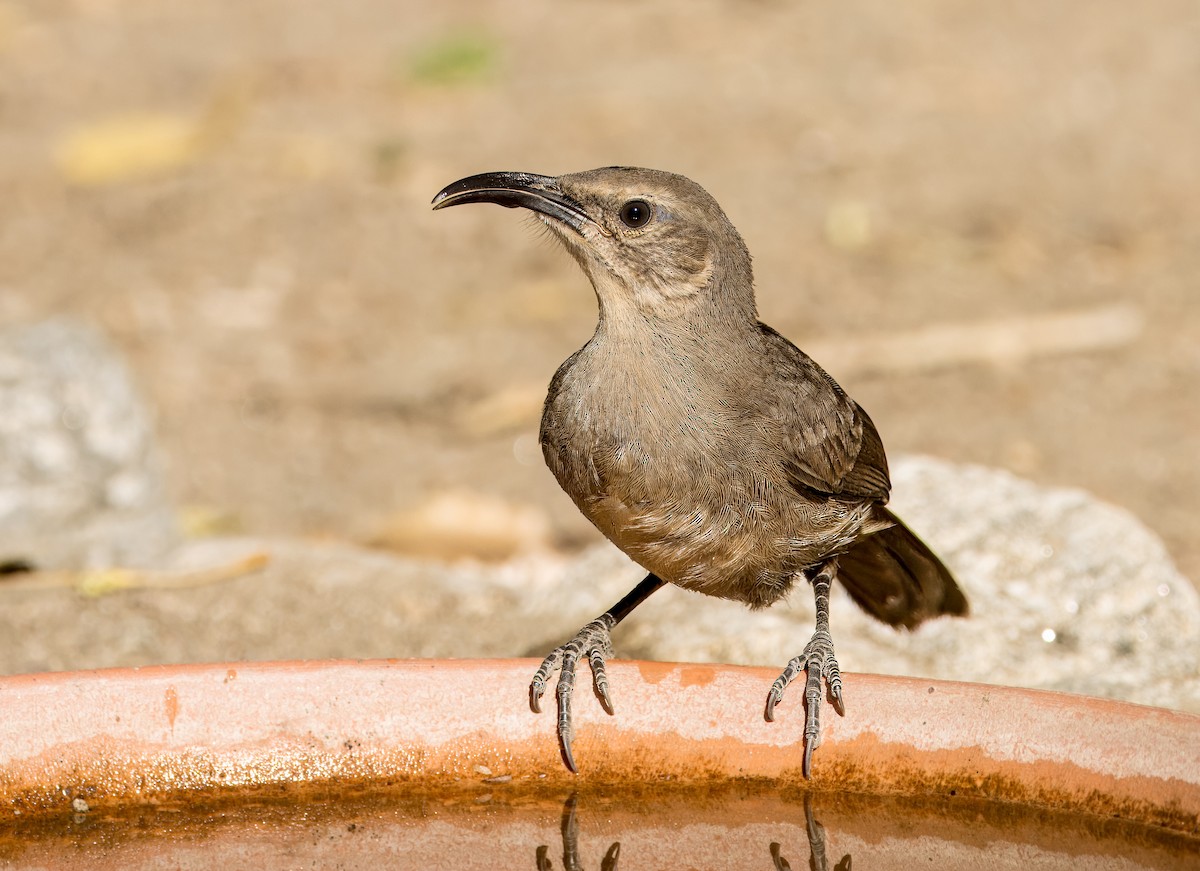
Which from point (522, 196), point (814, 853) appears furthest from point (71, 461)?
point (814, 853)

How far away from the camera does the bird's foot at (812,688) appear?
10.6 ft

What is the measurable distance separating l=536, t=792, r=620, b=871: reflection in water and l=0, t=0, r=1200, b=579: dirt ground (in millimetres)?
2988

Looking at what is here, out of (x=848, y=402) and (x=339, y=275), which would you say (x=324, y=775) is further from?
(x=339, y=275)

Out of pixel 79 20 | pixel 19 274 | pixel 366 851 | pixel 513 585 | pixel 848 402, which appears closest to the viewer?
pixel 366 851

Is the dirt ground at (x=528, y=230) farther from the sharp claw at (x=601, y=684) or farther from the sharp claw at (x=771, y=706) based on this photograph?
the sharp claw at (x=771, y=706)

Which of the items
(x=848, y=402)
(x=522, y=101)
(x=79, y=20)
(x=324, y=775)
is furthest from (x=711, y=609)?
(x=79, y=20)

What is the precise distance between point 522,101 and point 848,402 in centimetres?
677

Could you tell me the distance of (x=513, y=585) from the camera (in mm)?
5719

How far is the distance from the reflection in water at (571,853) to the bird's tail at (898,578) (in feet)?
3.99

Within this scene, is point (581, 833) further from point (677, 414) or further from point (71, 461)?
point (71, 461)

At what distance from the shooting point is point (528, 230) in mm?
7008

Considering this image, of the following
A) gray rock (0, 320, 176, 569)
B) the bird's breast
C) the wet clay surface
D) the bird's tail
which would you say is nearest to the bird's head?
the bird's breast

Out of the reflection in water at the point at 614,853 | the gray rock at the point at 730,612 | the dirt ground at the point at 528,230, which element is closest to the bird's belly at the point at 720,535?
the reflection in water at the point at 614,853

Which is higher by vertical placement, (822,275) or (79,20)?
(79,20)
